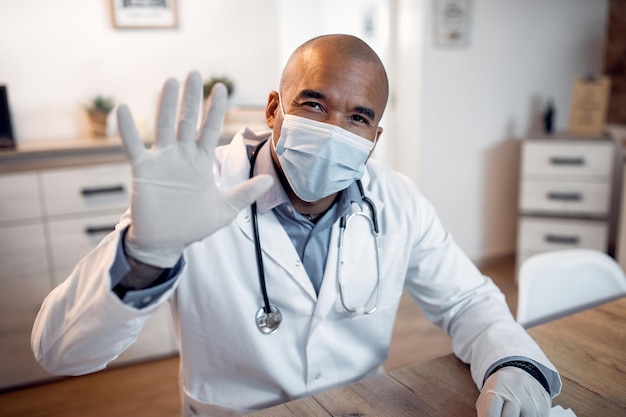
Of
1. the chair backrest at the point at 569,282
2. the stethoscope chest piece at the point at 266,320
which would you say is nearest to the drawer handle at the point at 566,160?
the chair backrest at the point at 569,282

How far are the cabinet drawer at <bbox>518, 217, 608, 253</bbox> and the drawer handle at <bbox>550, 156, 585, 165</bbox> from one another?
32 cm

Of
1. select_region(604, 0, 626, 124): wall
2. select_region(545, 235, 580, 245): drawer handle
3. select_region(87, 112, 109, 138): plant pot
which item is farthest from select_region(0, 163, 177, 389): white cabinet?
select_region(604, 0, 626, 124): wall

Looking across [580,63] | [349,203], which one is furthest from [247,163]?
[580,63]

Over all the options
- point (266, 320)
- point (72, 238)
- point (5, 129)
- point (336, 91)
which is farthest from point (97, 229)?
point (336, 91)

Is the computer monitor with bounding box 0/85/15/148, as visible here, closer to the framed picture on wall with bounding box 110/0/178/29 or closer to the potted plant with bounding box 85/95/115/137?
the potted plant with bounding box 85/95/115/137

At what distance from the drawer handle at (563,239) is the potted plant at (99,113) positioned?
2.42 m

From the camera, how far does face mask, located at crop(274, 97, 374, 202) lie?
3.47 ft

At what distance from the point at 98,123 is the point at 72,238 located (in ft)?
1.90

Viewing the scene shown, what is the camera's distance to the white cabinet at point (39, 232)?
210 centimetres

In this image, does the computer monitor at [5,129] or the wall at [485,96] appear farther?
the wall at [485,96]

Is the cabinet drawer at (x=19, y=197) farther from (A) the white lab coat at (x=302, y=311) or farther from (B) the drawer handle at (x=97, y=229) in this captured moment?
(A) the white lab coat at (x=302, y=311)

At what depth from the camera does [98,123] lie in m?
2.49

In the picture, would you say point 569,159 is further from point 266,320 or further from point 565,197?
point 266,320

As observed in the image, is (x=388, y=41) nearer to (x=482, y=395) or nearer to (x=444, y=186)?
(x=444, y=186)
